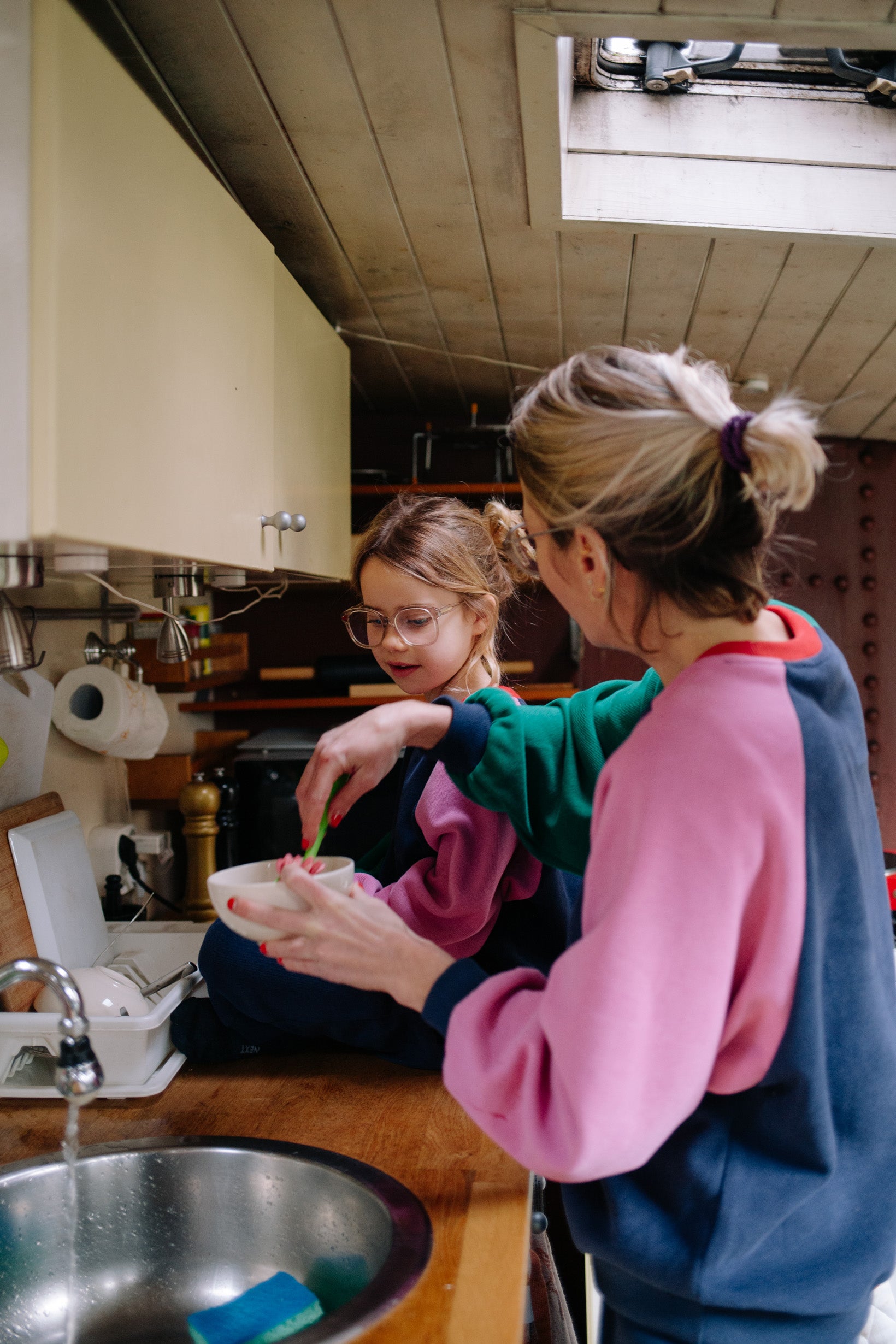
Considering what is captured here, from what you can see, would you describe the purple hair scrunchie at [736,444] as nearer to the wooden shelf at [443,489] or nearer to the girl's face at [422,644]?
the girl's face at [422,644]

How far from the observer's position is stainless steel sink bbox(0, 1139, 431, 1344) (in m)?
1.00

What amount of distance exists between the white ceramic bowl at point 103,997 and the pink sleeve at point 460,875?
12.2 inches

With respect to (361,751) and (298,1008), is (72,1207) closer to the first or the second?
(298,1008)

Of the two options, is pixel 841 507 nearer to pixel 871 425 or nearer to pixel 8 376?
pixel 871 425

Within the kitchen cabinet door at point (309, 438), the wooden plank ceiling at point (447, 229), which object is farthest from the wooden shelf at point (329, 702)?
the wooden plank ceiling at point (447, 229)

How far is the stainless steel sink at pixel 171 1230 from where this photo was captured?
1.00 meters

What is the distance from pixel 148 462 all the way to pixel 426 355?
51.6 inches

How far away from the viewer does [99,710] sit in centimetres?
170

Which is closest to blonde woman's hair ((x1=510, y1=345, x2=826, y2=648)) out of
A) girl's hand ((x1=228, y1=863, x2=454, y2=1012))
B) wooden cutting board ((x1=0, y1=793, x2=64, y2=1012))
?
girl's hand ((x1=228, y1=863, x2=454, y2=1012))

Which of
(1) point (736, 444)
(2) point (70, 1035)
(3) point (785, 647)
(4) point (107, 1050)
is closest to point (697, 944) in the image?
(3) point (785, 647)

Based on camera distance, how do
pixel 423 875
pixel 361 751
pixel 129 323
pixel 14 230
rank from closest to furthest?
1. pixel 14 230
2. pixel 129 323
3. pixel 361 751
4. pixel 423 875

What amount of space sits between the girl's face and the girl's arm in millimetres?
307

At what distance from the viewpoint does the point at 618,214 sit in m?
1.44

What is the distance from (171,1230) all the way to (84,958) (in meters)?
0.50
